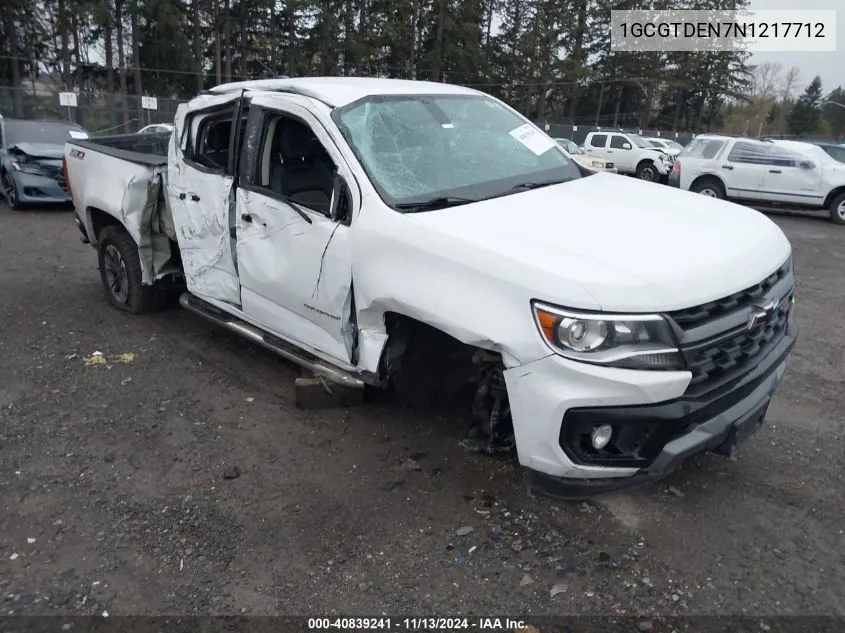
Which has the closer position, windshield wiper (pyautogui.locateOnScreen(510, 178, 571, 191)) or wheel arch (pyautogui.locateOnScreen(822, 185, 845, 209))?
windshield wiper (pyautogui.locateOnScreen(510, 178, 571, 191))

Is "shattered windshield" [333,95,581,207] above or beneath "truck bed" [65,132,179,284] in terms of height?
above

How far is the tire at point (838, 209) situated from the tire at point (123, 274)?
1255 cm

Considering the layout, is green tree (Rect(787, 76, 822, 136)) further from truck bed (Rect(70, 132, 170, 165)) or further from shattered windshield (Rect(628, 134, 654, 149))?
truck bed (Rect(70, 132, 170, 165))

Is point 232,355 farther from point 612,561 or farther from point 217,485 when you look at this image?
point 612,561

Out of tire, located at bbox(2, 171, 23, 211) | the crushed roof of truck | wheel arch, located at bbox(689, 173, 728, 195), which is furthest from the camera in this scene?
wheel arch, located at bbox(689, 173, 728, 195)

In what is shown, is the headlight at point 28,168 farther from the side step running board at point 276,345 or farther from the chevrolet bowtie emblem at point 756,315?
the chevrolet bowtie emblem at point 756,315

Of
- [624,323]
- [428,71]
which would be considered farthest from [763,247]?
[428,71]

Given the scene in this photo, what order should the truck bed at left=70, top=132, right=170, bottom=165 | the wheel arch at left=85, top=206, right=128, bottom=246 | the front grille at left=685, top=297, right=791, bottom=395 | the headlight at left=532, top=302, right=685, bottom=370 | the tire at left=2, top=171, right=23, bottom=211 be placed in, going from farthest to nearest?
the tire at left=2, top=171, right=23, bottom=211
the wheel arch at left=85, top=206, right=128, bottom=246
the truck bed at left=70, top=132, right=170, bottom=165
the front grille at left=685, top=297, right=791, bottom=395
the headlight at left=532, top=302, right=685, bottom=370

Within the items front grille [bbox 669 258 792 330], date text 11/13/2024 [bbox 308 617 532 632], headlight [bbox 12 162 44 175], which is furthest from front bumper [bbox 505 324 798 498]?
headlight [bbox 12 162 44 175]

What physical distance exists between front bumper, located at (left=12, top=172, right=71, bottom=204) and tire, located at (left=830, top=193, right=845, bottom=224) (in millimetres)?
13985

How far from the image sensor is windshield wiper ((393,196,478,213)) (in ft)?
10.5

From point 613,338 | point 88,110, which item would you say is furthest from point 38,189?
point 88,110

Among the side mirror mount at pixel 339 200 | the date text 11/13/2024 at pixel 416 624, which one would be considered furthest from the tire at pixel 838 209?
the date text 11/13/2024 at pixel 416 624

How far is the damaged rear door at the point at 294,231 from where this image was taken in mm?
3445
